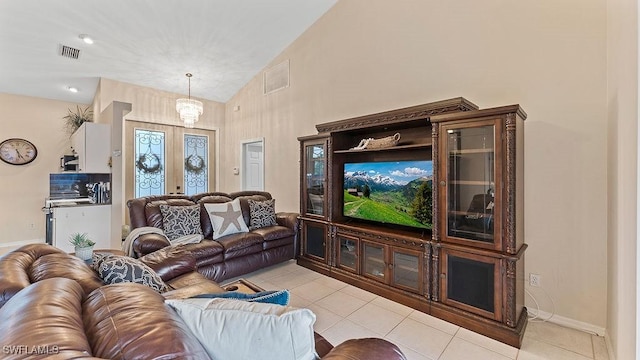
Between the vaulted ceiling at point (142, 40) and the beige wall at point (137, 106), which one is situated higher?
the vaulted ceiling at point (142, 40)

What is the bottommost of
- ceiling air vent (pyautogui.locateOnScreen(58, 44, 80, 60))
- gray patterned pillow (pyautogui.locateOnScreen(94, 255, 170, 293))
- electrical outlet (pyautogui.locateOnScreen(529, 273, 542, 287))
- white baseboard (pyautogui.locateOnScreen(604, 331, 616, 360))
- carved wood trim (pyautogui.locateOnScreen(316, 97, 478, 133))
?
white baseboard (pyautogui.locateOnScreen(604, 331, 616, 360))

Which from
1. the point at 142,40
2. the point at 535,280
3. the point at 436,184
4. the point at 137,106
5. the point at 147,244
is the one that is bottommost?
the point at 535,280

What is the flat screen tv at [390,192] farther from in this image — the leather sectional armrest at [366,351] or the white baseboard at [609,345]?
the leather sectional armrest at [366,351]

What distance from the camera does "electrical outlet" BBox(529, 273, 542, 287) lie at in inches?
102

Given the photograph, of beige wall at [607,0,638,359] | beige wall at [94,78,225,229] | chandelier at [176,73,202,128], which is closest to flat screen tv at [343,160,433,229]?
beige wall at [607,0,638,359]

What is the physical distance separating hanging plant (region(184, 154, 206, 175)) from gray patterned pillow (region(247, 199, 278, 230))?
2.70m

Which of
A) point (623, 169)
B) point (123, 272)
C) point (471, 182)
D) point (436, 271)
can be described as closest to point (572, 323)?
point (436, 271)

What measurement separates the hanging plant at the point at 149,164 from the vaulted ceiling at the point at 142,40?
1411 mm

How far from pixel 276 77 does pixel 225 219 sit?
9.72ft

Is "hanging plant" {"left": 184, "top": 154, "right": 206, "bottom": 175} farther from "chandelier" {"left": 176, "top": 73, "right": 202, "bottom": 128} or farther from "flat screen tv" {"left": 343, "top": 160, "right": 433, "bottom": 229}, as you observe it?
"flat screen tv" {"left": 343, "top": 160, "right": 433, "bottom": 229}

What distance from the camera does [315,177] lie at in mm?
4016

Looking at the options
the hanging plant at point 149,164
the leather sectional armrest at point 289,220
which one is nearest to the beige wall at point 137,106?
the hanging plant at point 149,164

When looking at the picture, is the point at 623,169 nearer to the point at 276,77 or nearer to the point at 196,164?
the point at 276,77

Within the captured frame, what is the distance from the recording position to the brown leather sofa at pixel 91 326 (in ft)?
2.33
